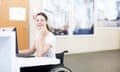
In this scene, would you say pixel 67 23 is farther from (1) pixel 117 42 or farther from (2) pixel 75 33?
(1) pixel 117 42

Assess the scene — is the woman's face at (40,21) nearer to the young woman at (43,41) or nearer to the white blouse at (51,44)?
the young woman at (43,41)

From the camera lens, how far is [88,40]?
30.5ft

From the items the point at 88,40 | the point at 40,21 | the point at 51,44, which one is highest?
the point at 40,21

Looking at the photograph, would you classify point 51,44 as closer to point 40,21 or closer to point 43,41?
point 43,41

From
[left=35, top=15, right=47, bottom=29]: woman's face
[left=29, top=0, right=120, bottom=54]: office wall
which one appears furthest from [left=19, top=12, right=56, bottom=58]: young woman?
[left=29, top=0, right=120, bottom=54]: office wall

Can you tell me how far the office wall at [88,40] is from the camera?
7766 millimetres

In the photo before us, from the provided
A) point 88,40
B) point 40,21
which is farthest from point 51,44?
point 88,40

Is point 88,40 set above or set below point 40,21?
below

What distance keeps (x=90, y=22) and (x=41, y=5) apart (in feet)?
7.15

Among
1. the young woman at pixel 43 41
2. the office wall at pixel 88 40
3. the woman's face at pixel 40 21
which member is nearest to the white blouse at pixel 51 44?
the young woman at pixel 43 41

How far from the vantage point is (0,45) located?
3.53 feet

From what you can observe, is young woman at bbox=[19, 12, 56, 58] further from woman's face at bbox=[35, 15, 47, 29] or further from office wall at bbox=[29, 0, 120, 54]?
office wall at bbox=[29, 0, 120, 54]

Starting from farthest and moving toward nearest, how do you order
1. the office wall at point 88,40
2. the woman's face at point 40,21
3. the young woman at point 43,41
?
the office wall at point 88,40 → the woman's face at point 40,21 → the young woman at point 43,41

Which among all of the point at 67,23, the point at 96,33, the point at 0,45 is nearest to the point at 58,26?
the point at 67,23
